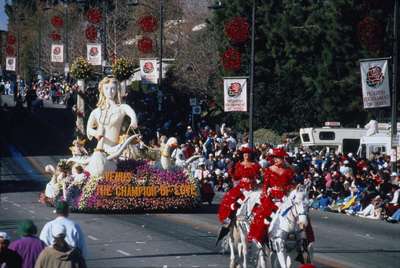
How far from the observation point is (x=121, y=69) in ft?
126

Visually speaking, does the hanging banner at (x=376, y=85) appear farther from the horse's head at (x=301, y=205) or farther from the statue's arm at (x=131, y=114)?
the horse's head at (x=301, y=205)

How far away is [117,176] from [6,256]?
20.1m

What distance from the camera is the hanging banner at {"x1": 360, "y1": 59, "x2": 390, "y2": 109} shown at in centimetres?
3831

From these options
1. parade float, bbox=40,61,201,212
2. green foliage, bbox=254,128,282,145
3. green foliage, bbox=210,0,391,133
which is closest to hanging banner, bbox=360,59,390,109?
parade float, bbox=40,61,201,212

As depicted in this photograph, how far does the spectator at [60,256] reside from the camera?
1332 centimetres

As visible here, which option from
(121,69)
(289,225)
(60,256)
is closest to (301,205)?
(289,225)

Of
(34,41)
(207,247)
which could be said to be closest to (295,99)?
(207,247)

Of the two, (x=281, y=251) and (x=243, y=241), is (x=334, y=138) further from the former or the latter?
(x=281, y=251)

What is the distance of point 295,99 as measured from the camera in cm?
6356

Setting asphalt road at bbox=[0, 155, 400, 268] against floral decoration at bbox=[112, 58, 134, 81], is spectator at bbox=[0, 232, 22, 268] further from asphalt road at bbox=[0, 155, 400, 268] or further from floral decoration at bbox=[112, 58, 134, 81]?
floral decoration at bbox=[112, 58, 134, 81]

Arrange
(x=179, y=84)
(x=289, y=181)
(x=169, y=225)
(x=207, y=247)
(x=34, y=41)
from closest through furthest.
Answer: (x=289, y=181), (x=207, y=247), (x=169, y=225), (x=179, y=84), (x=34, y=41)

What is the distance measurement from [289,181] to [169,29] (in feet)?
235

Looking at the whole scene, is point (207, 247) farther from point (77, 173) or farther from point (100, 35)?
point (100, 35)

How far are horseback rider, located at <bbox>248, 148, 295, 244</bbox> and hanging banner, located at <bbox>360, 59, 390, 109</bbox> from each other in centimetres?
1905
